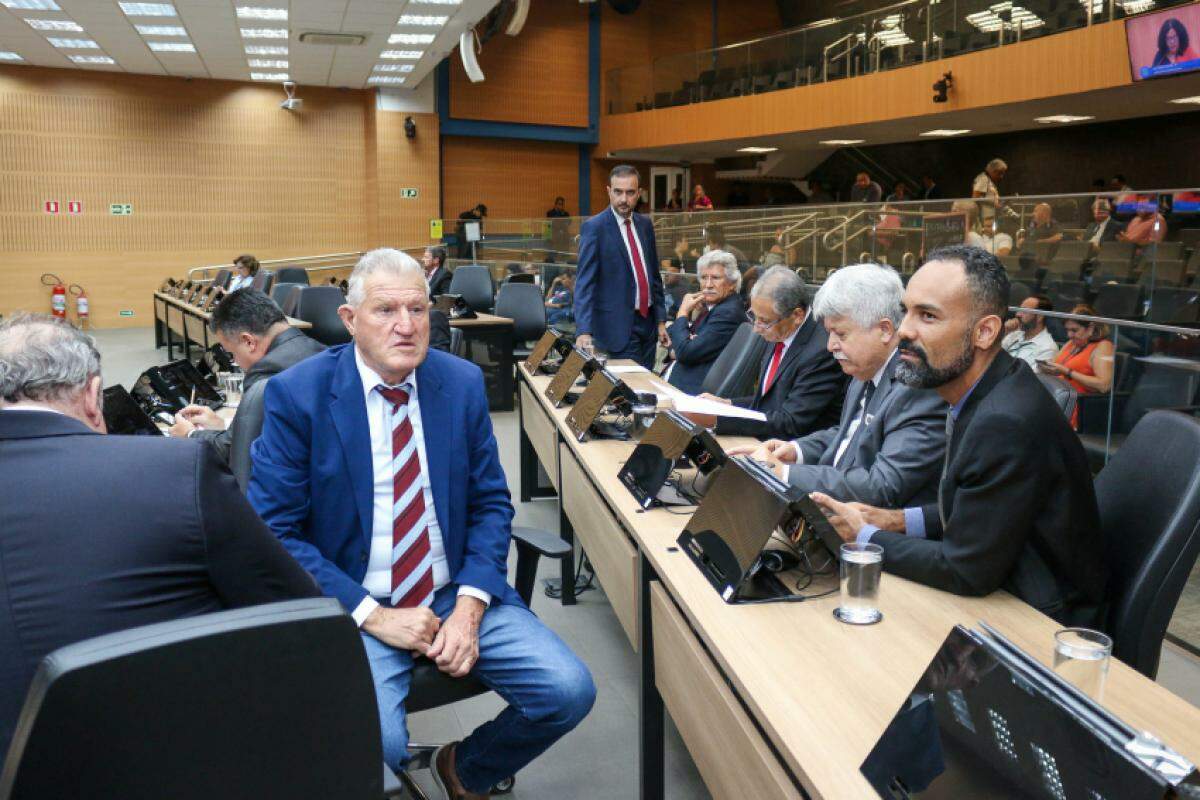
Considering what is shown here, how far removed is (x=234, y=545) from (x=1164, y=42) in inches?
407

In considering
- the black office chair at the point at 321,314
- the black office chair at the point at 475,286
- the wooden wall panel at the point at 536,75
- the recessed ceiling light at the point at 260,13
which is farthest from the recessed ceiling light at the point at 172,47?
the black office chair at the point at 321,314

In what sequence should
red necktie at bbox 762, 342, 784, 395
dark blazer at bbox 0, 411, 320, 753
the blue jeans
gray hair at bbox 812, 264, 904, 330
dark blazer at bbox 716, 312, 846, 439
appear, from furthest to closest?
red necktie at bbox 762, 342, 784, 395, dark blazer at bbox 716, 312, 846, 439, gray hair at bbox 812, 264, 904, 330, the blue jeans, dark blazer at bbox 0, 411, 320, 753

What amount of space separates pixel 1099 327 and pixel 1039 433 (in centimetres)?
252

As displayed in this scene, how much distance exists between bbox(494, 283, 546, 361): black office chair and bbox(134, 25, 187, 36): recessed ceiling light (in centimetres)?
655

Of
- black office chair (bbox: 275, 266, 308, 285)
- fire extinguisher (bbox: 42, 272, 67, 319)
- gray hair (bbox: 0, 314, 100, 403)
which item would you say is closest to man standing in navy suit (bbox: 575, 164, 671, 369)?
gray hair (bbox: 0, 314, 100, 403)

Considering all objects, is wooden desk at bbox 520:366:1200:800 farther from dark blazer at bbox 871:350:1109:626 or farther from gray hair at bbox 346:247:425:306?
gray hair at bbox 346:247:425:306

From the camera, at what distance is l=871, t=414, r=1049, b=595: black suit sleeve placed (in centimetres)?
176

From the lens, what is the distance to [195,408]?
349cm

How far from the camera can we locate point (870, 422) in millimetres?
2592

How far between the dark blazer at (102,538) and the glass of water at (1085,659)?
1235 millimetres

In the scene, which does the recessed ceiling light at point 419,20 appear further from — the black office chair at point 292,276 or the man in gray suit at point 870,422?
the man in gray suit at point 870,422

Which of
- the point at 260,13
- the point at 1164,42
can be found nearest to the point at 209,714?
the point at 1164,42

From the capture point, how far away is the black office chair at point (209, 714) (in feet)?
3.13

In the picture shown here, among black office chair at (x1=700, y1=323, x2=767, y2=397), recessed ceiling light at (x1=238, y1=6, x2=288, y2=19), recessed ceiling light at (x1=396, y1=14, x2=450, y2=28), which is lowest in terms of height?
black office chair at (x1=700, y1=323, x2=767, y2=397)
